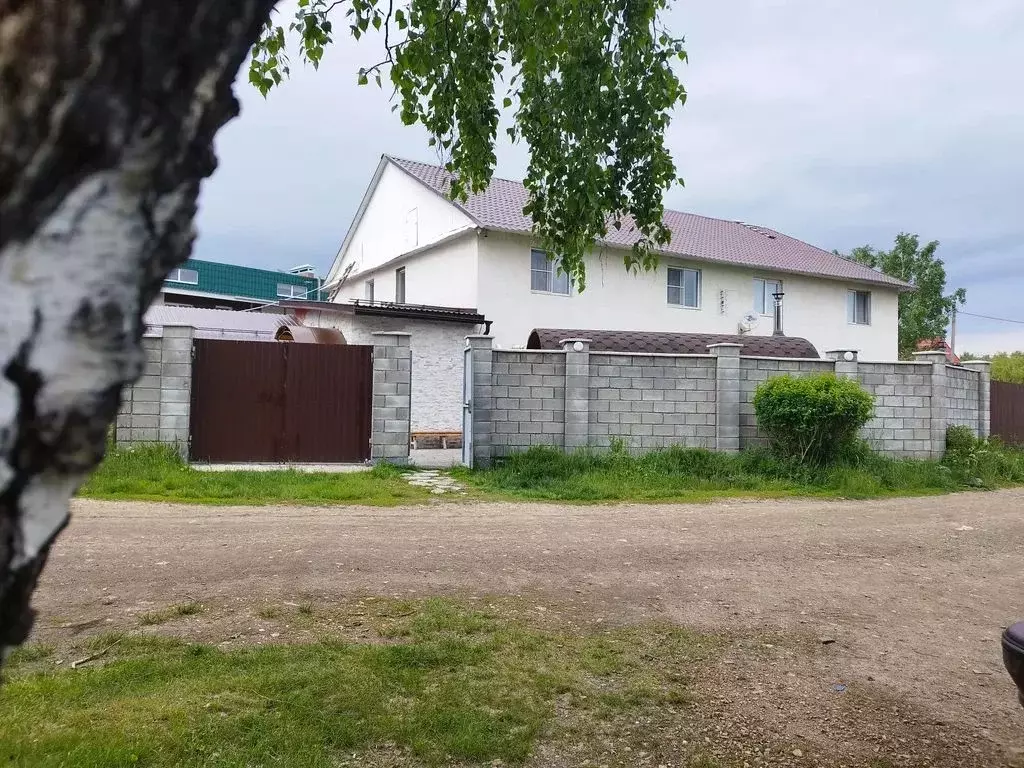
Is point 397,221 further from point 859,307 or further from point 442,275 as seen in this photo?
point 859,307

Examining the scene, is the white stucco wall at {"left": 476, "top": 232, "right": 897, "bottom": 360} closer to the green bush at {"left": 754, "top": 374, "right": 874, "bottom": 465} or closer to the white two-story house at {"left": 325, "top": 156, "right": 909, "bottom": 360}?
the white two-story house at {"left": 325, "top": 156, "right": 909, "bottom": 360}

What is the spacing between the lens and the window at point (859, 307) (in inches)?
936

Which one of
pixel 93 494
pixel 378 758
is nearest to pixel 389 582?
pixel 378 758

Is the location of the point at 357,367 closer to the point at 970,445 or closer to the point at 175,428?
the point at 175,428

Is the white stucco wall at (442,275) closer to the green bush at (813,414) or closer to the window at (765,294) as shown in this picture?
the green bush at (813,414)

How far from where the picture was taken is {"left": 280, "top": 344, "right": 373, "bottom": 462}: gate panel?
11.6 metres

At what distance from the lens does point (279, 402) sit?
37.8 ft

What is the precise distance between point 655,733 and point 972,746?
4.39 ft

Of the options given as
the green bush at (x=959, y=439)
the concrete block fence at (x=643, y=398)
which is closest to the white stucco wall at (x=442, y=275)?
the concrete block fence at (x=643, y=398)

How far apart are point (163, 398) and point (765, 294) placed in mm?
17009

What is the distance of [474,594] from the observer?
16.6ft

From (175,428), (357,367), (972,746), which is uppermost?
(357,367)

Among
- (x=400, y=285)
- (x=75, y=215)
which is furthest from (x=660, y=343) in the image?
(x=75, y=215)

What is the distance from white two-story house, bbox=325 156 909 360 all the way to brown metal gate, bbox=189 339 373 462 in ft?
18.9
